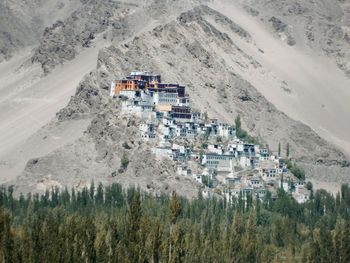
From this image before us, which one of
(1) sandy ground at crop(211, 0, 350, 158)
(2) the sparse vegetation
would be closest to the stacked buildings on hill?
(2) the sparse vegetation

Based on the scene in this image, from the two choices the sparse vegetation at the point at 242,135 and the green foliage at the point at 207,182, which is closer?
the green foliage at the point at 207,182

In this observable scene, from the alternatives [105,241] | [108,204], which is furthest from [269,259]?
[108,204]

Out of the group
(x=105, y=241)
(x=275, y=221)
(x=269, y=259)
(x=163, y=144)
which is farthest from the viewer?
(x=163, y=144)

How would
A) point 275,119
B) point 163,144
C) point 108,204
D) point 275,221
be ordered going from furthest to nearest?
point 275,119, point 163,144, point 108,204, point 275,221

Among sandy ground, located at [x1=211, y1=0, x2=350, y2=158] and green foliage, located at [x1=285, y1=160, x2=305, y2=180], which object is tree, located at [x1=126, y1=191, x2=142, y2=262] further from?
sandy ground, located at [x1=211, y1=0, x2=350, y2=158]

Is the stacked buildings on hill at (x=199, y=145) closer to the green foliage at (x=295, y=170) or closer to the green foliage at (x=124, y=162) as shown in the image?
the green foliage at (x=295, y=170)

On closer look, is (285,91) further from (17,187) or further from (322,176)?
(17,187)

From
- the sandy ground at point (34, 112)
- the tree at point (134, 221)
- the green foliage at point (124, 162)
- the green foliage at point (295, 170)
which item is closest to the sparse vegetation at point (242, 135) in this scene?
the green foliage at point (295, 170)
